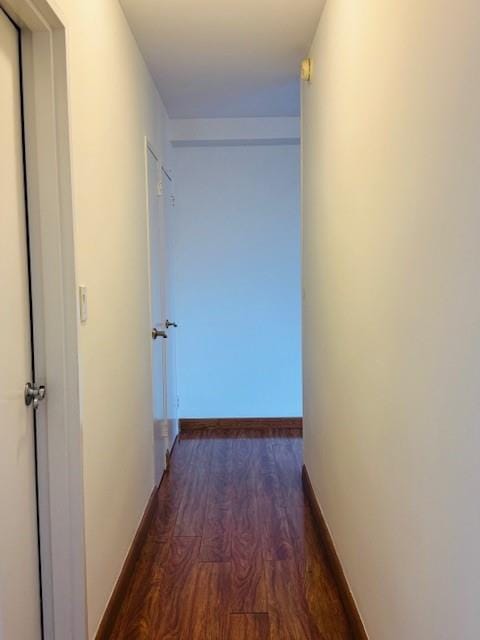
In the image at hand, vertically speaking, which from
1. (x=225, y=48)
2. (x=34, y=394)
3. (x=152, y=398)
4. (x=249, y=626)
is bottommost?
(x=249, y=626)

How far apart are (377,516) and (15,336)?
44.1 inches

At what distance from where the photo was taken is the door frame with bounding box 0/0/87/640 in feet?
5.01

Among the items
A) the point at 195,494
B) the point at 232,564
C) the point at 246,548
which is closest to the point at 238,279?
the point at 195,494

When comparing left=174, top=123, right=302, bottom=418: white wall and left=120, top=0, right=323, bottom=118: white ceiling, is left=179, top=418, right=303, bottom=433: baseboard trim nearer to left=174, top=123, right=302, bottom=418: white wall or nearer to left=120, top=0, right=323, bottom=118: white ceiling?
left=174, top=123, right=302, bottom=418: white wall

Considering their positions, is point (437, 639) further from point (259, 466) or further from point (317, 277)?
point (259, 466)

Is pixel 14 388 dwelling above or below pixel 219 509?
above

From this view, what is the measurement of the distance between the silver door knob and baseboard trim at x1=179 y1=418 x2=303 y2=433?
9.69 feet

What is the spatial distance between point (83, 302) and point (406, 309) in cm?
96

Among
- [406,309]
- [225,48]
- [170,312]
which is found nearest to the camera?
[406,309]

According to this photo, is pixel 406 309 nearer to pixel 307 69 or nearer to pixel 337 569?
pixel 337 569

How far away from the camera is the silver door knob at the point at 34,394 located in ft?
4.99

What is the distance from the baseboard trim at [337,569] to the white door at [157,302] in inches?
37.1

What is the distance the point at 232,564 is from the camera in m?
2.43

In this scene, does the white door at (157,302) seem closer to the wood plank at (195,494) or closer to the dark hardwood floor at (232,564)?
the wood plank at (195,494)
